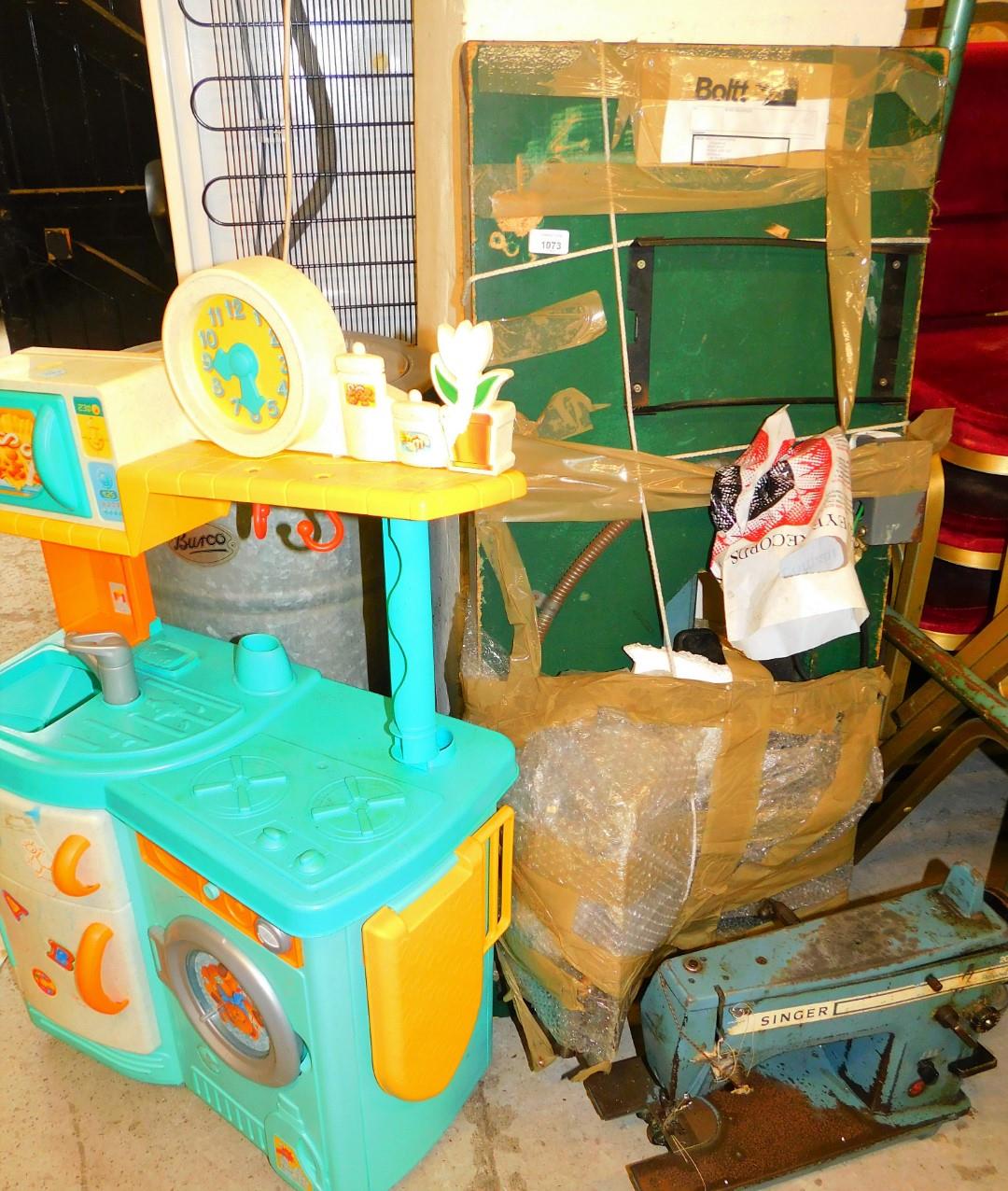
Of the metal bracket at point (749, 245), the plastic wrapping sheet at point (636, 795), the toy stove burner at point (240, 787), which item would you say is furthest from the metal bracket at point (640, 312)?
the toy stove burner at point (240, 787)

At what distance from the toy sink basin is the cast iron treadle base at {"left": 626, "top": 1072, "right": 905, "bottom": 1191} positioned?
3.49 feet

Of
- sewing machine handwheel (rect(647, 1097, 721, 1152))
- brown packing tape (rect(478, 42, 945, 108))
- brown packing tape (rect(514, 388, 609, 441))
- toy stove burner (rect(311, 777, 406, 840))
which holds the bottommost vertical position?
sewing machine handwheel (rect(647, 1097, 721, 1152))

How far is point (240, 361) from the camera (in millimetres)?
1058

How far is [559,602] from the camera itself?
1.52m

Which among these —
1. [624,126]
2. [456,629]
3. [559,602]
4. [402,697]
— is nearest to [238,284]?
[402,697]

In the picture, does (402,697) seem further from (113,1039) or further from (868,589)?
(868,589)

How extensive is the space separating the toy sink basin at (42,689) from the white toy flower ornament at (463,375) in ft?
2.35

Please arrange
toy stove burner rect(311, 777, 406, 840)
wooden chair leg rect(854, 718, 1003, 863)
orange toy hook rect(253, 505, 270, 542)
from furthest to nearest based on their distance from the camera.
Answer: wooden chair leg rect(854, 718, 1003, 863), orange toy hook rect(253, 505, 270, 542), toy stove burner rect(311, 777, 406, 840)

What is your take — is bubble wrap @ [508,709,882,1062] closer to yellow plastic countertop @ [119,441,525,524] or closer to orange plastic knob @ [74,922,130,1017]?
yellow plastic countertop @ [119,441,525,524]

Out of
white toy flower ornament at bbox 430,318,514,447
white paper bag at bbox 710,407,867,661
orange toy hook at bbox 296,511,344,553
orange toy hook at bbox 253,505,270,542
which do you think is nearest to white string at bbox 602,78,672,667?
white paper bag at bbox 710,407,867,661

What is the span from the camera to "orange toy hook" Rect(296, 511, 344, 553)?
5.20 ft

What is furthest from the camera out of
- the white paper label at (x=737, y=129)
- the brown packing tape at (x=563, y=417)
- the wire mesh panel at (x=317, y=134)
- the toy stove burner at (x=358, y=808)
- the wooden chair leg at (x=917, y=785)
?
the wire mesh panel at (x=317, y=134)

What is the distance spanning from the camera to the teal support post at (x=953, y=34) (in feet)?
4.49

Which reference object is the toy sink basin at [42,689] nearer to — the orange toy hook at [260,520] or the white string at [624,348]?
the orange toy hook at [260,520]
